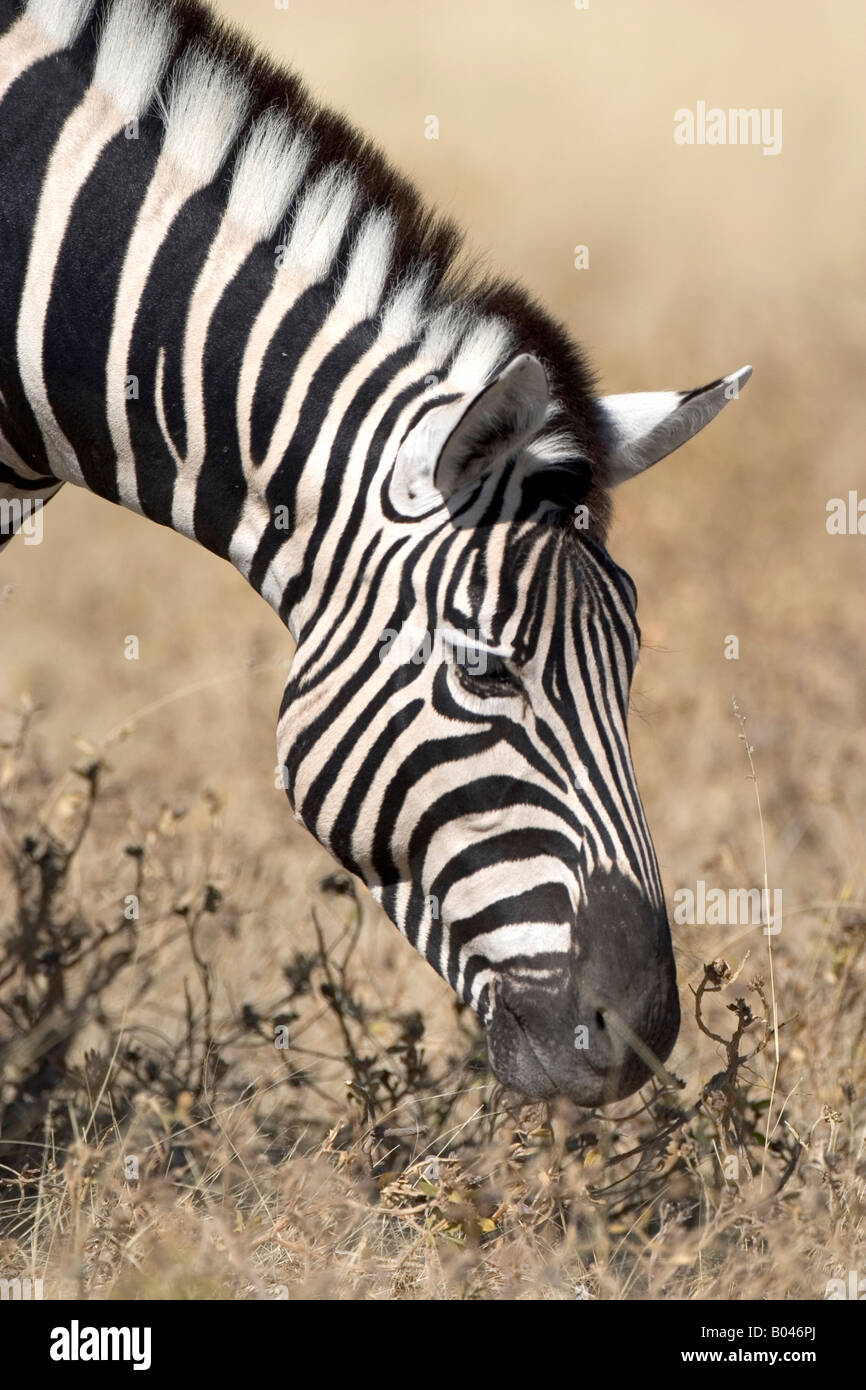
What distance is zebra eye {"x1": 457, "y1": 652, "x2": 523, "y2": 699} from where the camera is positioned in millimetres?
3301

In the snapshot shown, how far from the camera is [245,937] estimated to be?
20.9 feet

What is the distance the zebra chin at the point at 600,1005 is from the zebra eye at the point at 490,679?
48 cm

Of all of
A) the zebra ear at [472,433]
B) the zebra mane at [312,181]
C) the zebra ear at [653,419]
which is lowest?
the zebra ear at [472,433]

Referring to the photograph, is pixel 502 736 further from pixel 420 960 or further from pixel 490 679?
pixel 420 960

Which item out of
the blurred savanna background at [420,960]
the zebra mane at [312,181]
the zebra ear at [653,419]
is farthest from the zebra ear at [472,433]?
the blurred savanna background at [420,960]

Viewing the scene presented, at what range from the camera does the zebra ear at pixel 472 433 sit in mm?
3217

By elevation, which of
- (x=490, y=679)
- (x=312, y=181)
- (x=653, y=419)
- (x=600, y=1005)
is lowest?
(x=600, y=1005)

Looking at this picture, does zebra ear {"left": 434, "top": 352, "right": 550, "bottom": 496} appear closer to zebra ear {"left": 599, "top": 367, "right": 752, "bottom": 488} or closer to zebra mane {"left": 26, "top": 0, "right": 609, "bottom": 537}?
zebra mane {"left": 26, "top": 0, "right": 609, "bottom": 537}

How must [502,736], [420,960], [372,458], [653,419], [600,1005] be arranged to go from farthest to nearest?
[420,960] < [653,419] < [372,458] < [502,736] < [600,1005]

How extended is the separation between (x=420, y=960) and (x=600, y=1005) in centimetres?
321

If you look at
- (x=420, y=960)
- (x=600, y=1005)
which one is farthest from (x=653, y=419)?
(x=420, y=960)

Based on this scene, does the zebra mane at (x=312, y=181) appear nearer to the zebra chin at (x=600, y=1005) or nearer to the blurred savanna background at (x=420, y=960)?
the blurred savanna background at (x=420, y=960)

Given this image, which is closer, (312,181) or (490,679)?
(490,679)

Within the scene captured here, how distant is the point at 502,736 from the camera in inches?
130
